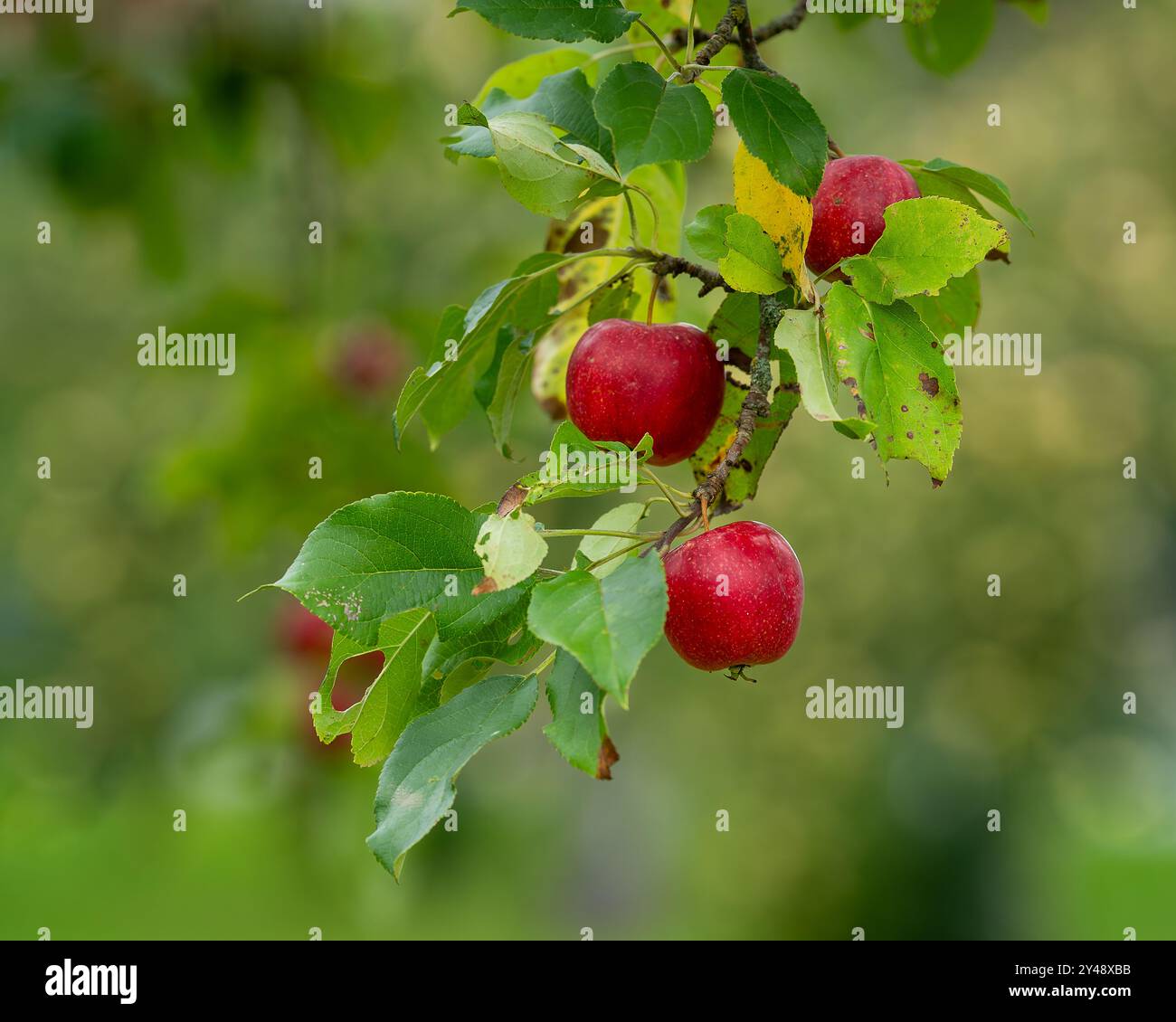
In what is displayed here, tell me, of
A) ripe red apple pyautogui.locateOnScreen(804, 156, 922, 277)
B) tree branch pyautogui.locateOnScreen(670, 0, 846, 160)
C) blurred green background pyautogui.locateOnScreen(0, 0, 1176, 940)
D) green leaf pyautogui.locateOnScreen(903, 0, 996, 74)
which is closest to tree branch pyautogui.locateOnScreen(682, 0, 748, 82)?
tree branch pyautogui.locateOnScreen(670, 0, 846, 160)

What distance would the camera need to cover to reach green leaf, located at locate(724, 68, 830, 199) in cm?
67

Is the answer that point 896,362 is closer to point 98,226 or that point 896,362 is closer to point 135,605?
point 98,226

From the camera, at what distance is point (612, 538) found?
679 millimetres

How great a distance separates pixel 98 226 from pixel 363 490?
1.98 feet

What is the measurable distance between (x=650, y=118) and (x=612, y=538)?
0.78ft

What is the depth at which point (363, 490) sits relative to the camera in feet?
6.77

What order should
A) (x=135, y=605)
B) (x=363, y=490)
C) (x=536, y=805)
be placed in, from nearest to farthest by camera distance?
(x=363, y=490)
(x=135, y=605)
(x=536, y=805)

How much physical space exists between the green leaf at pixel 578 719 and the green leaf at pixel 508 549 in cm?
5

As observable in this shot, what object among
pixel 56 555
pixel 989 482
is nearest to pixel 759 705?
pixel 989 482

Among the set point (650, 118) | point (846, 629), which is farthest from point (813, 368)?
point (846, 629)

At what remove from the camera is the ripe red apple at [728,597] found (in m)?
0.67

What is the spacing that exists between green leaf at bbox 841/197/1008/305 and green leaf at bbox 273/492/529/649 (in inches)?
10.2

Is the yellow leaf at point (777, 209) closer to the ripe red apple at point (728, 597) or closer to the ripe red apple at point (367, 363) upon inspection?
the ripe red apple at point (728, 597)

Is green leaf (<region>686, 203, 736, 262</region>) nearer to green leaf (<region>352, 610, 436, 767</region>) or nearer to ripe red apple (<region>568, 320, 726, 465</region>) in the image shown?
ripe red apple (<region>568, 320, 726, 465</region>)
